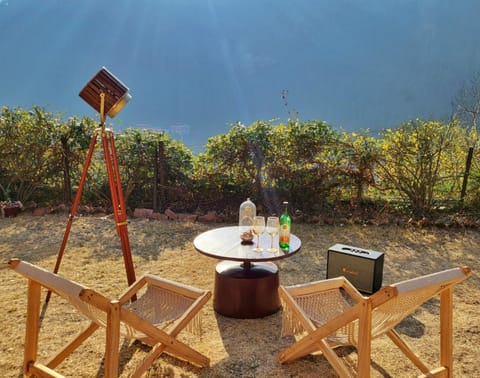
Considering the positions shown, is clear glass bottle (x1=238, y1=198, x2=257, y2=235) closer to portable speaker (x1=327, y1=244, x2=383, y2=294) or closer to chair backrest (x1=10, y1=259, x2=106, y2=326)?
portable speaker (x1=327, y1=244, x2=383, y2=294)

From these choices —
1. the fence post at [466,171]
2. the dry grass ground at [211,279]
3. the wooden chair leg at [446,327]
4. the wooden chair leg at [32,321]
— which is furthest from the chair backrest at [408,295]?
the fence post at [466,171]

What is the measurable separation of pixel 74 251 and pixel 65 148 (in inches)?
96.2

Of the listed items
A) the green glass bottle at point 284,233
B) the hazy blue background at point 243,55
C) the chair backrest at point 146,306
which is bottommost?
the chair backrest at point 146,306

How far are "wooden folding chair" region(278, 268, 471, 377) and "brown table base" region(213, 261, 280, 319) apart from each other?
20.2 inches

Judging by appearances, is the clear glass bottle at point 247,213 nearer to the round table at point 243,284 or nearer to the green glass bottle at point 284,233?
the round table at point 243,284

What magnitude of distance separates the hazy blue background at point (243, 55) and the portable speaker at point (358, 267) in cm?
2466

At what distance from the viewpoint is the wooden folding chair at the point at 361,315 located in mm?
1503

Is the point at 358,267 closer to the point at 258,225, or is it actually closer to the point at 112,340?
the point at 258,225

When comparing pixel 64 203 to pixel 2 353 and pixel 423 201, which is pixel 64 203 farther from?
pixel 423 201

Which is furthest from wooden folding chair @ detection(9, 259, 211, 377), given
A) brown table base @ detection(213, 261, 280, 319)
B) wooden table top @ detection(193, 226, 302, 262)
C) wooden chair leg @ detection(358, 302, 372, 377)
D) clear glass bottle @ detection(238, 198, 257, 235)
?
clear glass bottle @ detection(238, 198, 257, 235)

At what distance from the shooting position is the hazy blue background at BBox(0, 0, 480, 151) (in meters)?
30.6

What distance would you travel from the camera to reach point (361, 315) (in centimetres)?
152

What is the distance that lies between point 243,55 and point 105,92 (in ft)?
134

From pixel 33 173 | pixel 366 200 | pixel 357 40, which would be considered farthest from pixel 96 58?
pixel 366 200
